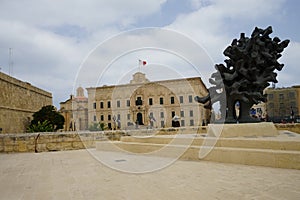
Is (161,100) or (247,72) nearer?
(247,72)

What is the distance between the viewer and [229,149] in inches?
244

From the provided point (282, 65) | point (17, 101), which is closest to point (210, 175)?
point (282, 65)

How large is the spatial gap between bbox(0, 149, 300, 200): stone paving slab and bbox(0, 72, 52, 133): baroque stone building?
18266mm

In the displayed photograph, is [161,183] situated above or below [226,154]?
below

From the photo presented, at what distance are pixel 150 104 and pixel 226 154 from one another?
139 ft

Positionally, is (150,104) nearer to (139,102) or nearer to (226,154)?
(139,102)

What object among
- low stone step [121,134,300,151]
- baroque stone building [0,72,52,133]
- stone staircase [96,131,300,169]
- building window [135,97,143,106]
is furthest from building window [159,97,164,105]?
low stone step [121,134,300,151]

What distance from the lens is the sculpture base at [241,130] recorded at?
25.0ft

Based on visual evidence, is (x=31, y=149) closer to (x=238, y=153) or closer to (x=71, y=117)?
(x=238, y=153)

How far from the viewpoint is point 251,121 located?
8852 mm

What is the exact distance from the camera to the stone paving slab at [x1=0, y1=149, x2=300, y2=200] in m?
3.61

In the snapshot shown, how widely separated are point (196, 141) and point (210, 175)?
2486 mm

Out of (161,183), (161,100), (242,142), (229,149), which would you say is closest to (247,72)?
(242,142)

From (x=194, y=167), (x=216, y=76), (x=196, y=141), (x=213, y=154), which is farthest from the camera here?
(x=216, y=76)
